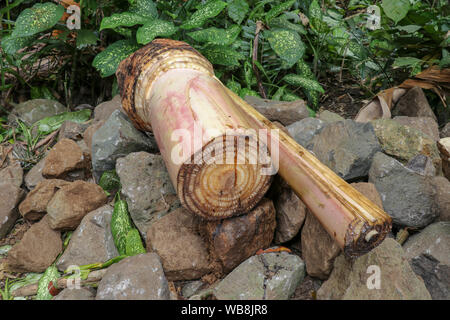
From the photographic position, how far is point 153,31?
2336 mm

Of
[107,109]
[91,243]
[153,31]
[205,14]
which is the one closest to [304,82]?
[205,14]

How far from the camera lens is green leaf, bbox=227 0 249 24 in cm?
296

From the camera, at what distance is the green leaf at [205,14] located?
8.10 feet

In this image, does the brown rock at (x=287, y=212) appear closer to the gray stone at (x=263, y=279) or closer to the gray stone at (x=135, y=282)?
the gray stone at (x=263, y=279)

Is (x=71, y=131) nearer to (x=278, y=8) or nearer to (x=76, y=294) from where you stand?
(x=76, y=294)

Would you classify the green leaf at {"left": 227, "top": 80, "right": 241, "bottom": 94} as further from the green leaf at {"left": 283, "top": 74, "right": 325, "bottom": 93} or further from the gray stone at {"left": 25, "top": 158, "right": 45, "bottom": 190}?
the gray stone at {"left": 25, "top": 158, "right": 45, "bottom": 190}

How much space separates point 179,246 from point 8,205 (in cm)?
109

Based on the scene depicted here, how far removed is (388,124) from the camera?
218 centimetres

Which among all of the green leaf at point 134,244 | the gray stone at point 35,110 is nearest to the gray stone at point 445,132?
the green leaf at point 134,244

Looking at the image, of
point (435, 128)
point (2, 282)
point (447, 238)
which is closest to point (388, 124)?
point (435, 128)

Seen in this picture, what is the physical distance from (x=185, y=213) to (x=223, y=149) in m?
0.43

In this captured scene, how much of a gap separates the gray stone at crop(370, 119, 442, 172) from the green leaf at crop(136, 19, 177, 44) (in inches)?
49.0

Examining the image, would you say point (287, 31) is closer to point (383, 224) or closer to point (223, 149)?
point (223, 149)

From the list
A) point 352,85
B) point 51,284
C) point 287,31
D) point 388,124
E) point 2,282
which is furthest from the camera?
point 352,85
